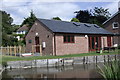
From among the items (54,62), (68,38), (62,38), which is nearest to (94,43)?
(68,38)

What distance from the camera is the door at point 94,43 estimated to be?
77.4 feet

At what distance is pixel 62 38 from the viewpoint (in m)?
20.3

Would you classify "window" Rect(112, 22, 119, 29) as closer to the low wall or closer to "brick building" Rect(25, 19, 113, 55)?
"brick building" Rect(25, 19, 113, 55)

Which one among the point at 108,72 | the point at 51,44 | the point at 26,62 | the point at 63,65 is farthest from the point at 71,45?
the point at 108,72

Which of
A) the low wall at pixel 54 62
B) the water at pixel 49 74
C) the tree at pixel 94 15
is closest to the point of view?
the water at pixel 49 74

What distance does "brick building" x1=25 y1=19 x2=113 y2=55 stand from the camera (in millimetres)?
19922

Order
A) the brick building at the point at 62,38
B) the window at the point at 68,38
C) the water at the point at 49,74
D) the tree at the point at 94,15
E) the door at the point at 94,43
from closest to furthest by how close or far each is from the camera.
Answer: the water at the point at 49,74 < the brick building at the point at 62,38 < the window at the point at 68,38 < the door at the point at 94,43 < the tree at the point at 94,15

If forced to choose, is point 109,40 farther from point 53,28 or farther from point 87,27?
point 53,28

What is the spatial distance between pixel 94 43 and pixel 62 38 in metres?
5.68

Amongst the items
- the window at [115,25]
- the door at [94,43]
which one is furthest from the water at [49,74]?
the window at [115,25]

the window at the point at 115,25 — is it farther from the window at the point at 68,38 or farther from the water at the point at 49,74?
the water at the point at 49,74

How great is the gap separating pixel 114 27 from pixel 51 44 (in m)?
19.4

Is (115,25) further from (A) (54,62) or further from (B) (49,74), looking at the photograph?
(B) (49,74)

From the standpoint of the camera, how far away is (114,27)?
35.3 metres
